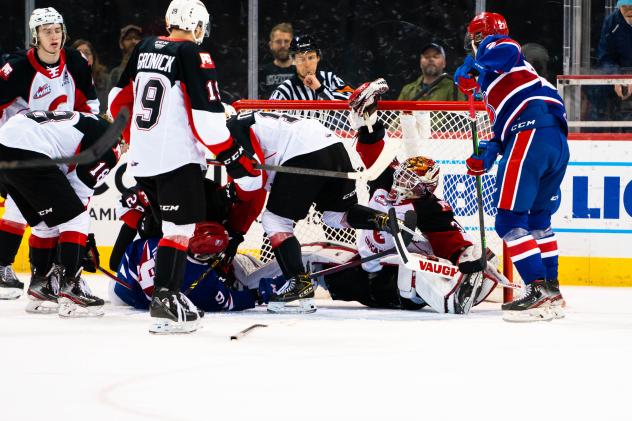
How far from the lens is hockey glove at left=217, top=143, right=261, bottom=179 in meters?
4.07

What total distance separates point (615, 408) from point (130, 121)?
240 cm

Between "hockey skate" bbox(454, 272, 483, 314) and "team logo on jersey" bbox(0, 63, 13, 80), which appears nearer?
"hockey skate" bbox(454, 272, 483, 314)

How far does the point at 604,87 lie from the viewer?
594cm

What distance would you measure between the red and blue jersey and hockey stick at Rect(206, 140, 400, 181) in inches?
21.9

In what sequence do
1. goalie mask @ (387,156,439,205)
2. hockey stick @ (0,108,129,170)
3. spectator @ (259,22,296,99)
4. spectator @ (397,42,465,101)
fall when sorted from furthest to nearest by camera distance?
spectator @ (259,22,296,99), spectator @ (397,42,465,101), goalie mask @ (387,156,439,205), hockey stick @ (0,108,129,170)

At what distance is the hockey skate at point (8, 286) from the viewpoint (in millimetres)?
5250

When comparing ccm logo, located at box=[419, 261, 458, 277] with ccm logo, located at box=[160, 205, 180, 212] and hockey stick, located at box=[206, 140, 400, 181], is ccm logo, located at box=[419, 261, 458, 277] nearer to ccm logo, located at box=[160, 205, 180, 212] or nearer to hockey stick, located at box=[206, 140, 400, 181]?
hockey stick, located at box=[206, 140, 400, 181]

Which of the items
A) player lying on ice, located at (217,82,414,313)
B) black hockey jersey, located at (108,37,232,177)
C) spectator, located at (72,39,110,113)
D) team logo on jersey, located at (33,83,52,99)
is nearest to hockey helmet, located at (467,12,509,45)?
player lying on ice, located at (217,82,414,313)

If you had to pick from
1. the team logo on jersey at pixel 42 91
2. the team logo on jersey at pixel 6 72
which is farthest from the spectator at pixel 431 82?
the team logo on jersey at pixel 6 72

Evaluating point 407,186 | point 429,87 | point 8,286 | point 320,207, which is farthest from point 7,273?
point 429,87

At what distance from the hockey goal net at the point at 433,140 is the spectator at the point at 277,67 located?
1018 mm

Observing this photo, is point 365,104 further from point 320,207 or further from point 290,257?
point 290,257

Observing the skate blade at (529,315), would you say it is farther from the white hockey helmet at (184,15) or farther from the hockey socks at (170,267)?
the white hockey helmet at (184,15)

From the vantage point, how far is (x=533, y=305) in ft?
14.9
